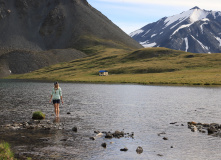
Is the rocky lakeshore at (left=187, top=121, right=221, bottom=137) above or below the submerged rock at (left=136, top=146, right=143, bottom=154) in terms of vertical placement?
below

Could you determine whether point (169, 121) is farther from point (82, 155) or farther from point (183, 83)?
point (183, 83)

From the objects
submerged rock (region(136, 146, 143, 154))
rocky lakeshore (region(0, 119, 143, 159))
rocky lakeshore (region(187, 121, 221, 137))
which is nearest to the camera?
submerged rock (region(136, 146, 143, 154))

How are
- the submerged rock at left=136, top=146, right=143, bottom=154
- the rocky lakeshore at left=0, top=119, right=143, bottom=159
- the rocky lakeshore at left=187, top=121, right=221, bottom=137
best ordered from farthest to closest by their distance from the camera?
the rocky lakeshore at left=187, top=121, right=221, bottom=137 < the rocky lakeshore at left=0, top=119, right=143, bottom=159 < the submerged rock at left=136, top=146, right=143, bottom=154

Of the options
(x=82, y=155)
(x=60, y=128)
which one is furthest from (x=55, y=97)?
(x=82, y=155)

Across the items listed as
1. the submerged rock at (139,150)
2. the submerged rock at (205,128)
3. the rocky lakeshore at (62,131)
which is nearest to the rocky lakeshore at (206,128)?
the submerged rock at (205,128)

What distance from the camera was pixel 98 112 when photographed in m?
44.2

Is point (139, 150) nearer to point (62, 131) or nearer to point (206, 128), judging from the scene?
point (62, 131)

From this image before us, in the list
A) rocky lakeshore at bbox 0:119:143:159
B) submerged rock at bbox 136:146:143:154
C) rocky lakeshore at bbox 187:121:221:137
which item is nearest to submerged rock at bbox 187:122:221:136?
rocky lakeshore at bbox 187:121:221:137

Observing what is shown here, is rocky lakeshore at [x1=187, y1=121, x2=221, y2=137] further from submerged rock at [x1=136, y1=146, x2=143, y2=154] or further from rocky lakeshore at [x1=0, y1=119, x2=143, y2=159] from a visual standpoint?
submerged rock at [x1=136, y1=146, x2=143, y2=154]

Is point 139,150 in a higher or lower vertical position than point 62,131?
lower

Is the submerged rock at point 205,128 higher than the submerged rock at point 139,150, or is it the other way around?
the submerged rock at point 139,150

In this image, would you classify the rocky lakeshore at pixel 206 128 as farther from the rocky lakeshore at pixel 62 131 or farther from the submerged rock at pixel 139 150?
the submerged rock at pixel 139 150

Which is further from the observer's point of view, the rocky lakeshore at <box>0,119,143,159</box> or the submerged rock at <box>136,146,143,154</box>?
the rocky lakeshore at <box>0,119,143,159</box>

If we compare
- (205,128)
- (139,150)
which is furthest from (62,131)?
(205,128)
